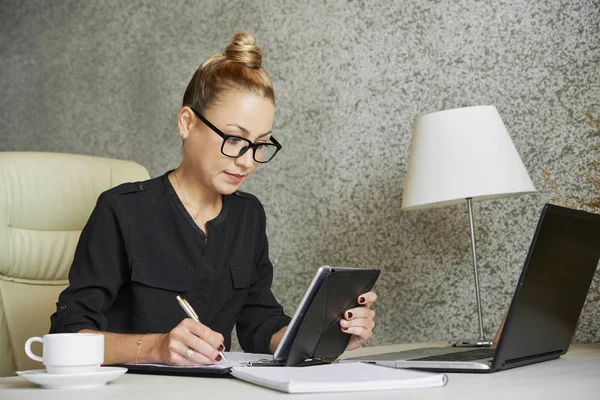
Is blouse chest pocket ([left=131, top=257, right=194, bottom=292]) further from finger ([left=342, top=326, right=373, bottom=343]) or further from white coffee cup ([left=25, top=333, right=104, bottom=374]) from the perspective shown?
white coffee cup ([left=25, top=333, right=104, bottom=374])

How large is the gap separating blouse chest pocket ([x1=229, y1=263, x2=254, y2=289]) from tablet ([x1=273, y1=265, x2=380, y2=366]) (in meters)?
0.34

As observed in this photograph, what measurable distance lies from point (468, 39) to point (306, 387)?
136 cm

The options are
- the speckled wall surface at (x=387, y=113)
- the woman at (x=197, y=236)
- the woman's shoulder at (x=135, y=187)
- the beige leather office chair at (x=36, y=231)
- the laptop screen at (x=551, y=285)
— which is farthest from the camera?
the speckled wall surface at (x=387, y=113)

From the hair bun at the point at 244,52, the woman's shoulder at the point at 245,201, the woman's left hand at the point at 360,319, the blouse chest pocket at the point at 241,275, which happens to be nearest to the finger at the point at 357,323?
the woman's left hand at the point at 360,319

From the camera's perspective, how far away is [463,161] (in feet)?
5.04

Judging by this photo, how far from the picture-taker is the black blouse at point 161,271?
129 centimetres

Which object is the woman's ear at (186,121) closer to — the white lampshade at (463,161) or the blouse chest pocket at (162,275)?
the blouse chest pocket at (162,275)

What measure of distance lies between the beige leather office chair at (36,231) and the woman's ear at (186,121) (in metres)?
0.36

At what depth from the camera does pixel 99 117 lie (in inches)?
110

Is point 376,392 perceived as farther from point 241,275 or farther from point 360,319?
point 241,275

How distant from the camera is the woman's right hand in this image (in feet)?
3.40

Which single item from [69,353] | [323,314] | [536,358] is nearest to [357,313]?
[323,314]

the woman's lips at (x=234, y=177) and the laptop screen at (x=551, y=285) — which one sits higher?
the woman's lips at (x=234, y=177)

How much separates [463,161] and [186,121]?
23.7 inches
